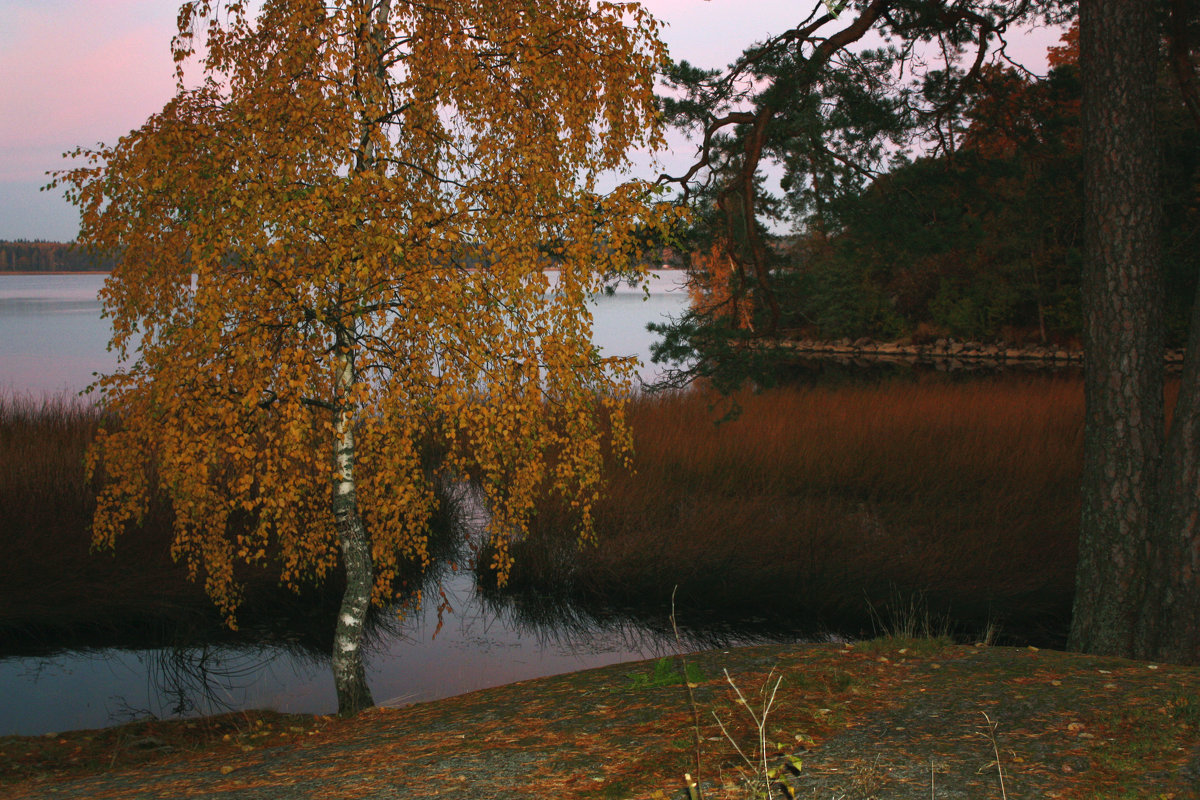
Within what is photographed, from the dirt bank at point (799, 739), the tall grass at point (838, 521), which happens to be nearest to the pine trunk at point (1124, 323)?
the dirt bank at point (799, 739)

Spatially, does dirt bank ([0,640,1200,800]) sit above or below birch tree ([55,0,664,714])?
below

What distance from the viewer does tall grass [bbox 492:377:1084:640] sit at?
890 centimetres

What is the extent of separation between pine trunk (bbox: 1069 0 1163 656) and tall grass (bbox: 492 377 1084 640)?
96.7 inches

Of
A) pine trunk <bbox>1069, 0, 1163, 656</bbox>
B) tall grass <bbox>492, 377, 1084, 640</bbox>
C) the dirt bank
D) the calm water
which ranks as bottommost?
the calm water

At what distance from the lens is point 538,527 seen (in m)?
10.2

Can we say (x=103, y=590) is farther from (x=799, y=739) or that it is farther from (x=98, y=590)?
(x=799, y=739)

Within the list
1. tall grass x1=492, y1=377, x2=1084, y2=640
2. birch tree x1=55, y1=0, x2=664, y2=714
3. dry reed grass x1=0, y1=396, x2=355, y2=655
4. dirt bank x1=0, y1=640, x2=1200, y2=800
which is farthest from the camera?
tall grass x1=492, y1=377, x2=1084, y2=640

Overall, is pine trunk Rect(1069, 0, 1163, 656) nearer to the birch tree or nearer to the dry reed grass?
the birch tree

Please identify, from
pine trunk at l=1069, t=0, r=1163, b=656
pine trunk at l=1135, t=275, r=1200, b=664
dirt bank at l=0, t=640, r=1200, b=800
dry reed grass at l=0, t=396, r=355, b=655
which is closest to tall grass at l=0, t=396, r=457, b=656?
dry reed grass at l=0, t=396, r=355, b=655

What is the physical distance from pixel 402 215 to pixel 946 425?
11081 millimetres

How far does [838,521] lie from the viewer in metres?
10.1

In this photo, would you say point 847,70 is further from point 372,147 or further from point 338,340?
point 338,340

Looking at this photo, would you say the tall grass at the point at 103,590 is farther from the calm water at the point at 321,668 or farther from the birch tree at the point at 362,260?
the birch tree at the point at 362,260

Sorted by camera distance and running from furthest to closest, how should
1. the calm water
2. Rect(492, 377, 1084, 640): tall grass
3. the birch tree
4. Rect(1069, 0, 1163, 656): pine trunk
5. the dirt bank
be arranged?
Result: Rect(492, 377, 1084, 640): tall grass, the calm water, Rect(1069, 0, 1163, 656): pine trunk, the birch tree, the dirt bank
